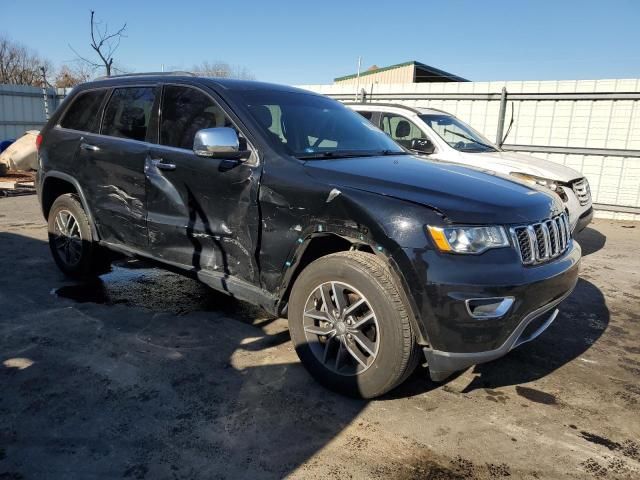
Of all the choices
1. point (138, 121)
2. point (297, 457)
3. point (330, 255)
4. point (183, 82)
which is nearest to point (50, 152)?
point (138, 121)

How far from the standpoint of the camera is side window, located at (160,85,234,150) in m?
3.66

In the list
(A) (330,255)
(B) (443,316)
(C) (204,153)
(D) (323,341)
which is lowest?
(D) (323,341)

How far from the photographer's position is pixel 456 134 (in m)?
7.41

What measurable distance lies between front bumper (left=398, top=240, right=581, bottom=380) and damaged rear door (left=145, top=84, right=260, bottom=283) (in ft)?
4.12

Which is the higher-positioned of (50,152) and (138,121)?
(138,121)

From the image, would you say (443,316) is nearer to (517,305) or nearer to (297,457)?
(517,305)

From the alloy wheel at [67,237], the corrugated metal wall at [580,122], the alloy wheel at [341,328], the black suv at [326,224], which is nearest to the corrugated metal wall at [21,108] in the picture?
the corrugated metal wall at [580,122]

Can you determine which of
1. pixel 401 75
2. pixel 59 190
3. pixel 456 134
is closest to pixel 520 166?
pixel 456 134

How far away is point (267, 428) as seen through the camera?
2.66 meters

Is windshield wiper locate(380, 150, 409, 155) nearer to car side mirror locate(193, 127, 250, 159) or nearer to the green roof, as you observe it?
car side mirror locate(193, 127, 250, 159)

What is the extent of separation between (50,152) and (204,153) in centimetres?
255

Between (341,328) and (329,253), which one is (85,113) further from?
(341,328)

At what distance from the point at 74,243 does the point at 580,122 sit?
32.4ft

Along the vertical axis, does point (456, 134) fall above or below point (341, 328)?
above
